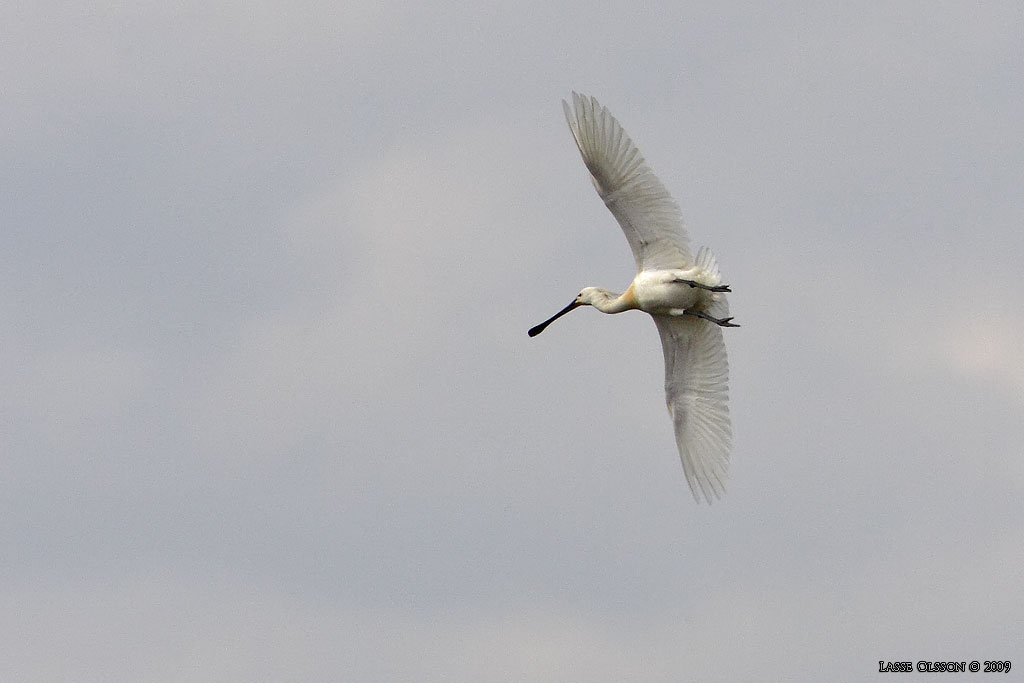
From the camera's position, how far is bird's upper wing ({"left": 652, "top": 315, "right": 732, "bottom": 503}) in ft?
133

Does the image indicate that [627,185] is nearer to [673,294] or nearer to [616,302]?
[673,294]

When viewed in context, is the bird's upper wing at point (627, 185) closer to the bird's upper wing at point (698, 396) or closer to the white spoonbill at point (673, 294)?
the white spoonbill at point (673, 294)

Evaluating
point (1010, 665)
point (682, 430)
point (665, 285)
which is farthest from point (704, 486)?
point (1010, 665)

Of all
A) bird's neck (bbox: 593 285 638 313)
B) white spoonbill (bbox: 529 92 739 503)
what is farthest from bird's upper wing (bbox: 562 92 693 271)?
bird's neck (bbox: 593 285 638 313)

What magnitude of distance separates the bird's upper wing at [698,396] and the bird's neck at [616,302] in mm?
608

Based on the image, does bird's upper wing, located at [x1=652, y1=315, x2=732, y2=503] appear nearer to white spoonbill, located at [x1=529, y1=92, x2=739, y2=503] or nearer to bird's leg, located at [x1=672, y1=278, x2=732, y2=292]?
white spoonbill, located at [x1=529, y1=92, x2=739, y2=503]

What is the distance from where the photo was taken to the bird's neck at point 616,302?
4059cm

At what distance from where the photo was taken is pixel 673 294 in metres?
39.3

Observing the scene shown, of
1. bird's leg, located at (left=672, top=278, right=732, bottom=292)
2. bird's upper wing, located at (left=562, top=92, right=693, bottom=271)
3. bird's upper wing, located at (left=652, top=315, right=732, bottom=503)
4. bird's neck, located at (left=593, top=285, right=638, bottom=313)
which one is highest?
bird's upper wing, located at (left=562, top=92, right=693, bottom=271)

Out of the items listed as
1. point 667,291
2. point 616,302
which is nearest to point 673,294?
point 667,291

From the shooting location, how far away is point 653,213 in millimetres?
38938

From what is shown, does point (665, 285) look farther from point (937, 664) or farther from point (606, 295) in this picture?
point (937, 664)

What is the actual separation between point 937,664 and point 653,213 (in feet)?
31.5

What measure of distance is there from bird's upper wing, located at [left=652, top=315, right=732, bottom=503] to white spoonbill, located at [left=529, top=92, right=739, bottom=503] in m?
0.02
